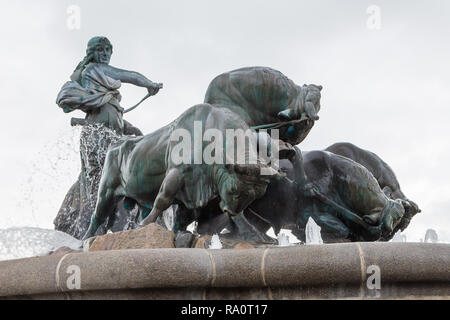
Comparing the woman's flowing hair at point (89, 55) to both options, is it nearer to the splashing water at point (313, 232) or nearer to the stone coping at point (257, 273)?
the splashing water at point (313, 232)

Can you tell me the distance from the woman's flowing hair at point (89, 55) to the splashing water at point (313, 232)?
5.03 m

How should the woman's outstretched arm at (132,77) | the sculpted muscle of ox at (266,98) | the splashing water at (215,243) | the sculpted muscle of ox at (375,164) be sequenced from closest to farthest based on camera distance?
the splashing water at (215,243) < the sculpted muscle of ox at (266,98) < the sculpted muscle of ox at (375,164) < the woman's outstretched arm at (132,77)

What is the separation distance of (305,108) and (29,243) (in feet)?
10.7

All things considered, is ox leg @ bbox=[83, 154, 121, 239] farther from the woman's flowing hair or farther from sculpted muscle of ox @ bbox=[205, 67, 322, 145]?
the woman's flowing hair

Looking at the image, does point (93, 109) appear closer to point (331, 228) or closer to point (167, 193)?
point (167, 193)

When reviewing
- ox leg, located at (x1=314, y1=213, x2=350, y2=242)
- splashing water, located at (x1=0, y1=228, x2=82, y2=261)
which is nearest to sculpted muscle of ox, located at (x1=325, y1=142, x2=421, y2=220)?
ox leg, located at (x1=314, y1=213, x2=350, y2=242)

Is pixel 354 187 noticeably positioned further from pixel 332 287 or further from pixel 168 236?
pixel 332 287

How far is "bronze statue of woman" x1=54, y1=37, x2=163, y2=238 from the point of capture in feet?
34.2

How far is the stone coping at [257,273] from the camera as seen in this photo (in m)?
4.58

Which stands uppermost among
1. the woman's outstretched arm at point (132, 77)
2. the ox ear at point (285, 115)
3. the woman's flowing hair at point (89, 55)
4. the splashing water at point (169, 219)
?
the woman's flowing hair at point (89, 55)

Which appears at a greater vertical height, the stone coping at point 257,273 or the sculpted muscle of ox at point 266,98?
the sculpted muscle of ox at point 266,98

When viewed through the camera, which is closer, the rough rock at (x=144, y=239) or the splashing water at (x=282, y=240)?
the rough rock at (x=144, y=239)

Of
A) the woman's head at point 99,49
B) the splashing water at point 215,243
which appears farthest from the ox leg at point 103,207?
the woman's head at point 99,49
